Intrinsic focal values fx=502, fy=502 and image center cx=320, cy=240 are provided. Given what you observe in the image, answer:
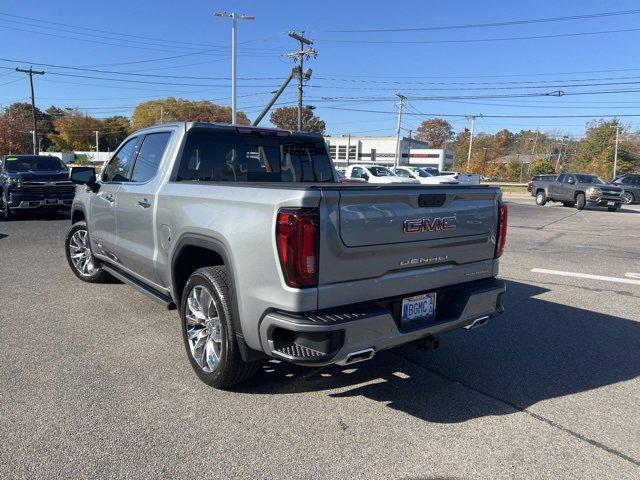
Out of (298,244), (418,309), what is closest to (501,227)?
(418,309)

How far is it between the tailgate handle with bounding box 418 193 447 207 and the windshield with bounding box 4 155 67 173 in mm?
13911

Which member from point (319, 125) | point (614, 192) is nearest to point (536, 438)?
point (614, 192)

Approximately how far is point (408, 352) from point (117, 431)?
8.07 ft

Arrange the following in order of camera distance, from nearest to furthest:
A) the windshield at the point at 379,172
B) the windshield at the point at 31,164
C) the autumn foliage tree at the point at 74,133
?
the windshield at the point at 31,164, the windshield at the point at 379,172, the autumn foliage tree at the point at 74,133

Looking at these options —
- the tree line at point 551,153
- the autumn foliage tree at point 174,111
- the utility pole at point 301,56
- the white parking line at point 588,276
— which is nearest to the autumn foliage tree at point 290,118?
the autumn foliage tree at point 174,111

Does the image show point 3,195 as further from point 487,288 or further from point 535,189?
point 535,189

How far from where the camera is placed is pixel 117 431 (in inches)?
121

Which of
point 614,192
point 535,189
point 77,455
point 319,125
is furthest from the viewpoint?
point 319,125

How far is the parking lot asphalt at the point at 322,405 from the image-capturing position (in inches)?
110

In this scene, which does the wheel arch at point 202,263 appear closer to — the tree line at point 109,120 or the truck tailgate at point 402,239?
the truck tailgate at point 402,239

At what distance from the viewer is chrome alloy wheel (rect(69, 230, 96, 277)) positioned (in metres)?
6.54

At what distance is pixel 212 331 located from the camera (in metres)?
3.66

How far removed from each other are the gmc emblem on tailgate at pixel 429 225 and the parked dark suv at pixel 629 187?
2741cm

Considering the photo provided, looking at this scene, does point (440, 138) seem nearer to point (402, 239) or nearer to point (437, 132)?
point (437, 132)
